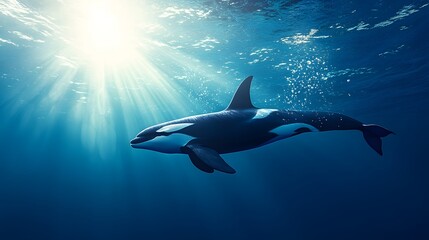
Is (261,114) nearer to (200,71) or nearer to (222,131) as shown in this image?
(222,131)

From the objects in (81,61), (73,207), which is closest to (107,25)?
(81,61)

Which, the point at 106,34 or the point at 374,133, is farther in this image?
the point at 106,34

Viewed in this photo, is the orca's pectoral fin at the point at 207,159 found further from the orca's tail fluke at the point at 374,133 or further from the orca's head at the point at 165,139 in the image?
the orca's tail fluke at the point at 374,133

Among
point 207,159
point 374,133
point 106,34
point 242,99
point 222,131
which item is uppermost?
point 106,34

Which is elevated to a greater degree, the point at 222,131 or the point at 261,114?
the point at 261,114

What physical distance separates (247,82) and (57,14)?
426 inches

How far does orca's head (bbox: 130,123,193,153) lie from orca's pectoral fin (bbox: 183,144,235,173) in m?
0.16

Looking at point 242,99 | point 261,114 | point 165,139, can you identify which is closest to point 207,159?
point 165,139

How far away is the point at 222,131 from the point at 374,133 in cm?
336

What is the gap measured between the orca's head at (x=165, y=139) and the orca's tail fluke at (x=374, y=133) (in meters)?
3.62

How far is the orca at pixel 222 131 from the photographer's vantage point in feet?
13.2

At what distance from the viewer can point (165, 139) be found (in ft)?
13.3

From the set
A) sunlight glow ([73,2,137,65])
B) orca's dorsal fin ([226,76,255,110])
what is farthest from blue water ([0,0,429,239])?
orca's dorsal fin ([226,76,255,110])

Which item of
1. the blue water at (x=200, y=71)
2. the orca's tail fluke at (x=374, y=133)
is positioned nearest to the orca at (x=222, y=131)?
the orca's tail fluke at (x=374, y=133)
